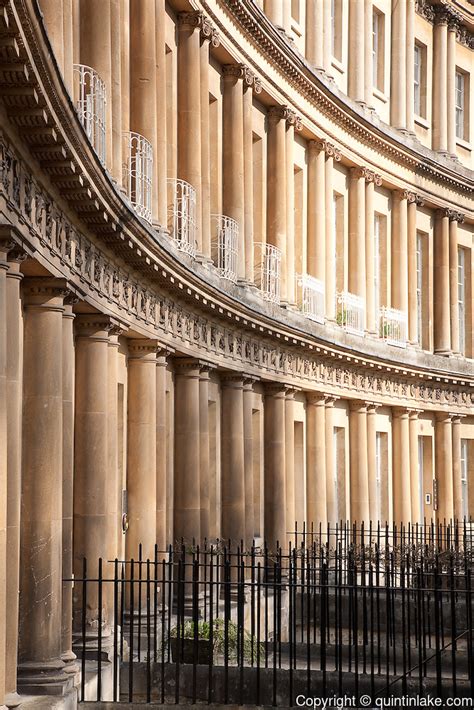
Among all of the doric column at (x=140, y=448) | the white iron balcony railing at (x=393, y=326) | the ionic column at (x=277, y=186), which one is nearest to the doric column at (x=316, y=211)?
the ionic column at (x=277, y=186)

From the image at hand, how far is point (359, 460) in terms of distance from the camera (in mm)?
36562

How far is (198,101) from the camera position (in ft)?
81.2

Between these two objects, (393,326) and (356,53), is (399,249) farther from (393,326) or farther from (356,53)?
(356,53)

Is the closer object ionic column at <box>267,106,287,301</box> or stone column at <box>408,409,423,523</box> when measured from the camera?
ionic column at <box>267,106,287,301</box>

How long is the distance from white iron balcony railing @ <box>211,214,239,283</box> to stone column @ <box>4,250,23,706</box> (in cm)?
1361

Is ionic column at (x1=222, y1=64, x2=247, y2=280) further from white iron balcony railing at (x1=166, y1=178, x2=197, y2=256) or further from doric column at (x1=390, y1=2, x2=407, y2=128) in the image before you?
doric column at (x1=390, y1=2, x2=407, y2=128)

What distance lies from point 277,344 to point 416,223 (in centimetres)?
1308

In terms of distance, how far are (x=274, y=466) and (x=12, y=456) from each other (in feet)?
57.5

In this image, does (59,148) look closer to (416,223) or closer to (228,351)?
(228,351)

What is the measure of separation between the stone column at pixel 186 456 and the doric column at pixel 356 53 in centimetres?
1565

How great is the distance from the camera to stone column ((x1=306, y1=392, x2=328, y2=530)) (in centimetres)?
3328

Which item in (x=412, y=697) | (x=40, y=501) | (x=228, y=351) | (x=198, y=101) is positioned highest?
(x=198, y=101)

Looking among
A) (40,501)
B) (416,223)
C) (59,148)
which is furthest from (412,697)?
(416,223)

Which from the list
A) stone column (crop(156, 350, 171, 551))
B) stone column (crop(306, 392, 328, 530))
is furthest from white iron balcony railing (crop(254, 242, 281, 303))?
stone column (crop(156, 350, 171, 551))
